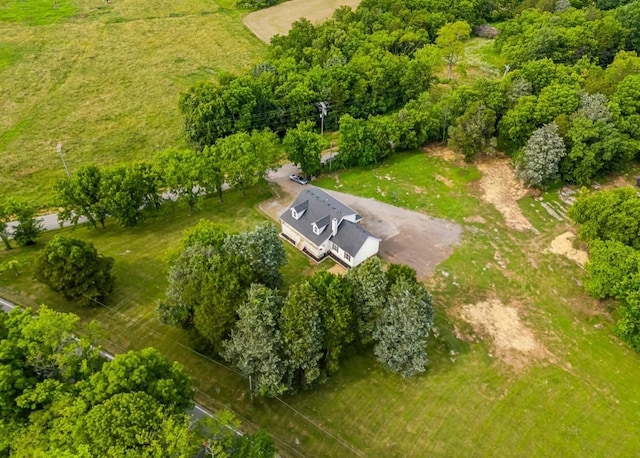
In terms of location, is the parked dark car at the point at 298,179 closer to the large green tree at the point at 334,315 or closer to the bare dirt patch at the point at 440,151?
the bare dirt patch at the point at 440,151

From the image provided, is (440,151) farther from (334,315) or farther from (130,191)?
(130,191)

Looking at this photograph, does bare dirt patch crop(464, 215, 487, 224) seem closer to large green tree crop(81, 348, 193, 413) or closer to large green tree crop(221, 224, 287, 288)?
large green tree crop(221, 224, 287, 288)

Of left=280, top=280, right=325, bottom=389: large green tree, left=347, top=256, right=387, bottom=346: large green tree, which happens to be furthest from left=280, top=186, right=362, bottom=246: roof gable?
left=280, top=280, right=325, bottom=389: large green tree

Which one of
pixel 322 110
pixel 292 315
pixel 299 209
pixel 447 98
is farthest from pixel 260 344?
pixel 447 98

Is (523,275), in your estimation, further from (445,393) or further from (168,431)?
(168,431)

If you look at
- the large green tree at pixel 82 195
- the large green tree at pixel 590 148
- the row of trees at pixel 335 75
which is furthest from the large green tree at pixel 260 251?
the large green tree at pixel 590 148

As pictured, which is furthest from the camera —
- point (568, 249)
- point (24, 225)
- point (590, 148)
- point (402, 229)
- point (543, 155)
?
point (590, 148)
